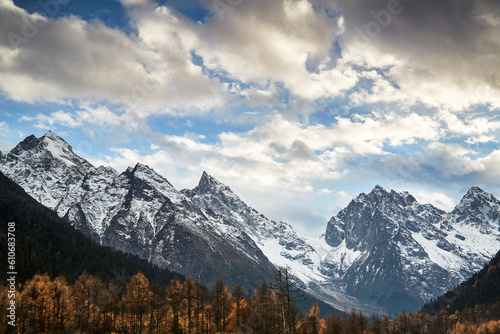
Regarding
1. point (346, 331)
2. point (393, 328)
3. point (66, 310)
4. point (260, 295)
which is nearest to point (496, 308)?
point (393, 328)

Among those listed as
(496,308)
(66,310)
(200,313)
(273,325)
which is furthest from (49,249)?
(496,308)

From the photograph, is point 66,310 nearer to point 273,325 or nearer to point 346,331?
point 273,325

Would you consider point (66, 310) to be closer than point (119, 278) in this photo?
Yes

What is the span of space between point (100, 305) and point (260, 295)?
41.3 m

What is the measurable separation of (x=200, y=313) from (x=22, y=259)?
108 metres

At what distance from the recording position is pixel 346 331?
354ft

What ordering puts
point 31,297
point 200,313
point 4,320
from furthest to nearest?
point 200,313 < point 31,297 < point 4,320

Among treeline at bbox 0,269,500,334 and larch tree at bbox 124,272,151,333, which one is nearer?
treeline at bbox 0,269,500,334

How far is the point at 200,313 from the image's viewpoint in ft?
319

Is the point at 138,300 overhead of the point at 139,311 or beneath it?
overhead

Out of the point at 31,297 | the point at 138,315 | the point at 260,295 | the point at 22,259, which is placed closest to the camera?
the point at 31,297

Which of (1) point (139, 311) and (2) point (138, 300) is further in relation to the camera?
(2) point (138, 300)

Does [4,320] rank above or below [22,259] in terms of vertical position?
below

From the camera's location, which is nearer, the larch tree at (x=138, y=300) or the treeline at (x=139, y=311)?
the treeline at (x=139, y=311)
